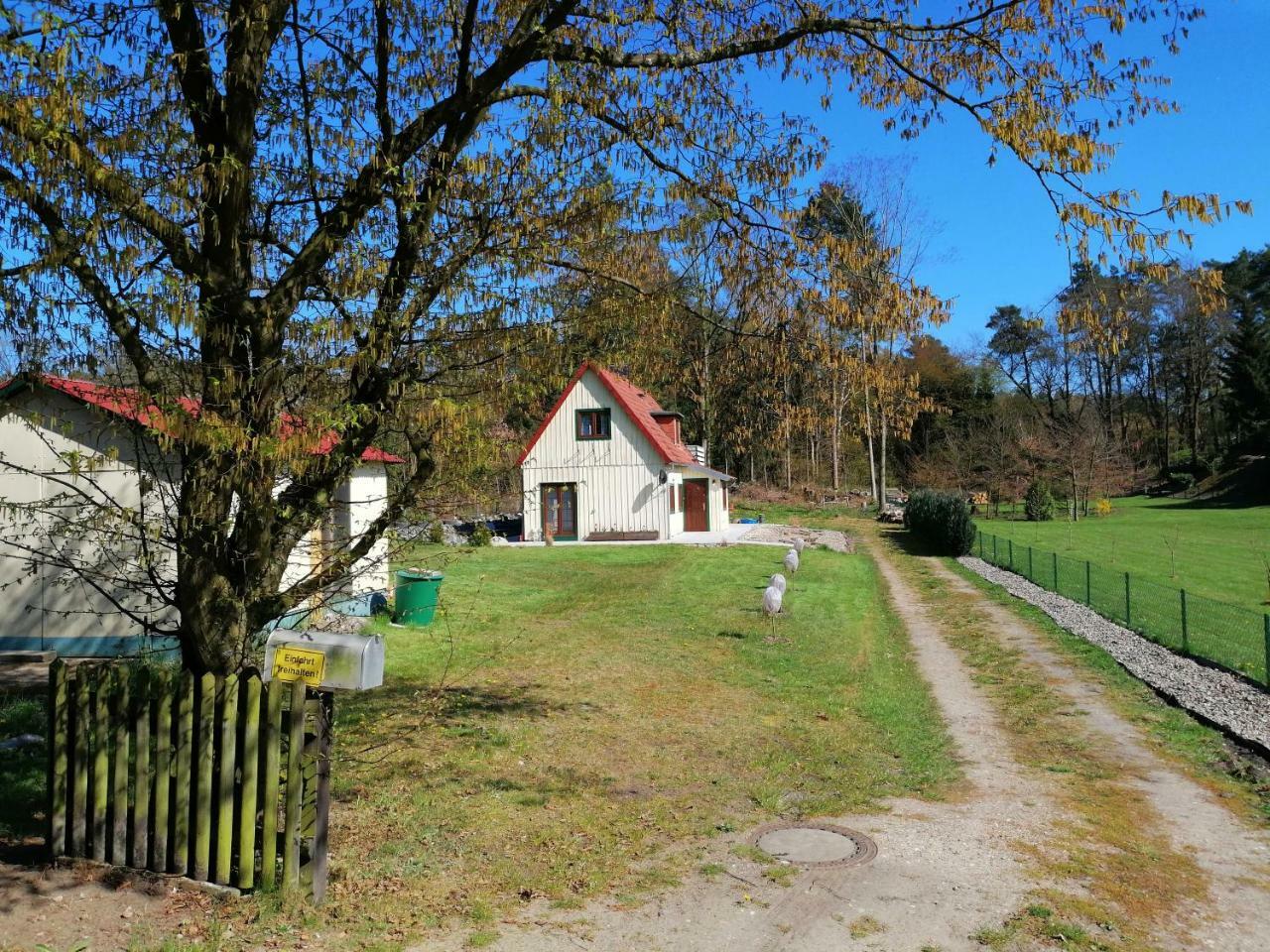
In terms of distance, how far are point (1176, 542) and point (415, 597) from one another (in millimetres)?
33070

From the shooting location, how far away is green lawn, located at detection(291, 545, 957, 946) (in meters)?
5.93

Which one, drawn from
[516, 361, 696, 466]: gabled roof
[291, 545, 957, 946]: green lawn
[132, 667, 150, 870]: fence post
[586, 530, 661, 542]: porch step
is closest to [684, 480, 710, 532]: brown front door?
[516, 361, 696, 466]: gabled roof

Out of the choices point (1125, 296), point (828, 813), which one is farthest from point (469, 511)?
point (1125, 296)

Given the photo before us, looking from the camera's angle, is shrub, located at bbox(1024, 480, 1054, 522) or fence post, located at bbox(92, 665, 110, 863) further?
shrub, located at bbox(1024, 480, 1054, 522)

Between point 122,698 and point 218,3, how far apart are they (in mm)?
4830

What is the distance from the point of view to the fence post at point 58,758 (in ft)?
17.8

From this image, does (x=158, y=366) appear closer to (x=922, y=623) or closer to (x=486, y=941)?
(x=486, y=941)

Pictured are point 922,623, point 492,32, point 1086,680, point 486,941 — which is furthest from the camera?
point 922,623

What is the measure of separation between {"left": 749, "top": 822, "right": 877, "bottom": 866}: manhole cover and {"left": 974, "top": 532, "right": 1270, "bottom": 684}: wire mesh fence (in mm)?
7409

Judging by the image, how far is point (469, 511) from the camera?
253 inches

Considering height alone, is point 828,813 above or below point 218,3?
below

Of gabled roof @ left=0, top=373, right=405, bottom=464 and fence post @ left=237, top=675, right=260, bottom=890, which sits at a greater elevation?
gabled roof @ left=0, top=373, right=405, bottom=464

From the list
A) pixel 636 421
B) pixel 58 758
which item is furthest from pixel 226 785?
pixel 636 421

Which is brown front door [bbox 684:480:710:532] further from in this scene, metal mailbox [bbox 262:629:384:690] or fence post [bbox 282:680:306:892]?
fence post [bbox 282:680:306:892]
